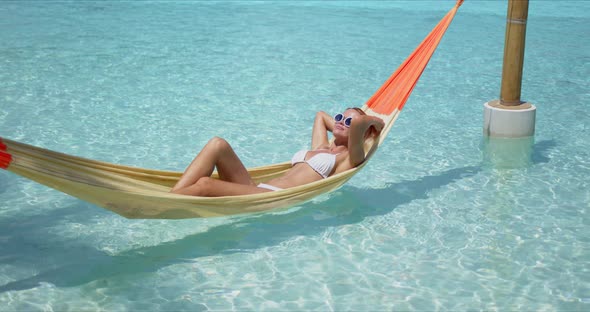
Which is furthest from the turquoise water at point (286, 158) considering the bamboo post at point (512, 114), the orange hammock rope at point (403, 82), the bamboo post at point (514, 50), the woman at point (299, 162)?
the orange hammock rope at point (403, 82)

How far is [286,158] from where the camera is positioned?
5.05 m

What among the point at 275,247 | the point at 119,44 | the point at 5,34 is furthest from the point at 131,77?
the point at 275,247

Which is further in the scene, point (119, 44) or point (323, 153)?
point (119, 44)

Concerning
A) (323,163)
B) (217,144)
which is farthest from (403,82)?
(217,144)

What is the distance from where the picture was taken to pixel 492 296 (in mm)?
3193

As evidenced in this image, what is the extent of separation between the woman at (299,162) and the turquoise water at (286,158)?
27 centimetres

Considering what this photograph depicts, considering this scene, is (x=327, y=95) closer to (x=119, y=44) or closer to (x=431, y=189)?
(x=431, y=189)

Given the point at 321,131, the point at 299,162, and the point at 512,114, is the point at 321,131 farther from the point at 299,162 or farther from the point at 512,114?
the point at 512,114

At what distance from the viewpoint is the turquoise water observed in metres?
3.27

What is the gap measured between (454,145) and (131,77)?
3.38m

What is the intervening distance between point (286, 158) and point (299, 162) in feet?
3.54

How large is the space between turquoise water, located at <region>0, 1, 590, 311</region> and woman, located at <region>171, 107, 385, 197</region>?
27 cm

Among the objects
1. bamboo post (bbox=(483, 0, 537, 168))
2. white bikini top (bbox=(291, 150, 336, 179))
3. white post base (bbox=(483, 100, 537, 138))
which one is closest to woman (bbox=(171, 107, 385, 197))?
white bikini top (bbox=(291, 150, 336, 179))

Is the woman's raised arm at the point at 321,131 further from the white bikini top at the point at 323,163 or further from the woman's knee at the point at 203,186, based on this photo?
the woman's knee at the point at 203,186
